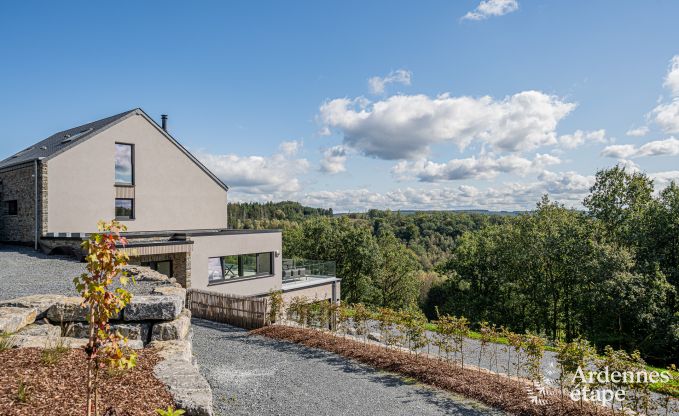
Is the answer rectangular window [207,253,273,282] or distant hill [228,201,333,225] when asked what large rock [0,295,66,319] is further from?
distant hill [228,201,333,225]

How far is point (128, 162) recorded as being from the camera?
17.3 m

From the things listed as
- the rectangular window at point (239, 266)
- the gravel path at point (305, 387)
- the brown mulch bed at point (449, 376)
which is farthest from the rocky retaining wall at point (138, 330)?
the rectangular window at point (239, 266)

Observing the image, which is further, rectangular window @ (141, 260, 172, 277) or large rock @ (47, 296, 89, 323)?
rectangular window @ (141, 260, 172, 277)

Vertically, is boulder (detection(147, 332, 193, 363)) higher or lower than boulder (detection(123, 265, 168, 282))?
lower

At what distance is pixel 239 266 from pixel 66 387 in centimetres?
1271

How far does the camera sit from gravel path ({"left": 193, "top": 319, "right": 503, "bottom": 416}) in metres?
6.29


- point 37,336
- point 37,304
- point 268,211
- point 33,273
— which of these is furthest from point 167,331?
point 268,211

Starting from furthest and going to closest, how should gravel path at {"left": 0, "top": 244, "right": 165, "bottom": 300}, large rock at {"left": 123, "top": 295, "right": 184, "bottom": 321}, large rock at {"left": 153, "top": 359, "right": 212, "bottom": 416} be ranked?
gravel path at {"left": 0, "top": 244, "right": 165, "bottom": 300}
large rock at {"left": 123, "top": 295, "right": 184, "bottom": 321}
large rock at {"left": 153, "top": 359, "right": 212, "bottom": 416}

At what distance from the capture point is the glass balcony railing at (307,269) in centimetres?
2047

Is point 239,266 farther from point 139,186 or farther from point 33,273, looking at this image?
point 33,273

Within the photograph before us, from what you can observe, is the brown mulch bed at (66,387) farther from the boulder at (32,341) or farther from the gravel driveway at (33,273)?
the gravel driveway at (33,273)

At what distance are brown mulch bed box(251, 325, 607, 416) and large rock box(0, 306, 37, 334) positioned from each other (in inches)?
229

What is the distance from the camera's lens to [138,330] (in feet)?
23.4

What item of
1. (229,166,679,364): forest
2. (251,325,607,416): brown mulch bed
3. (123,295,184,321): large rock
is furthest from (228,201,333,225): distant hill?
(123,295,184,321): large rock
